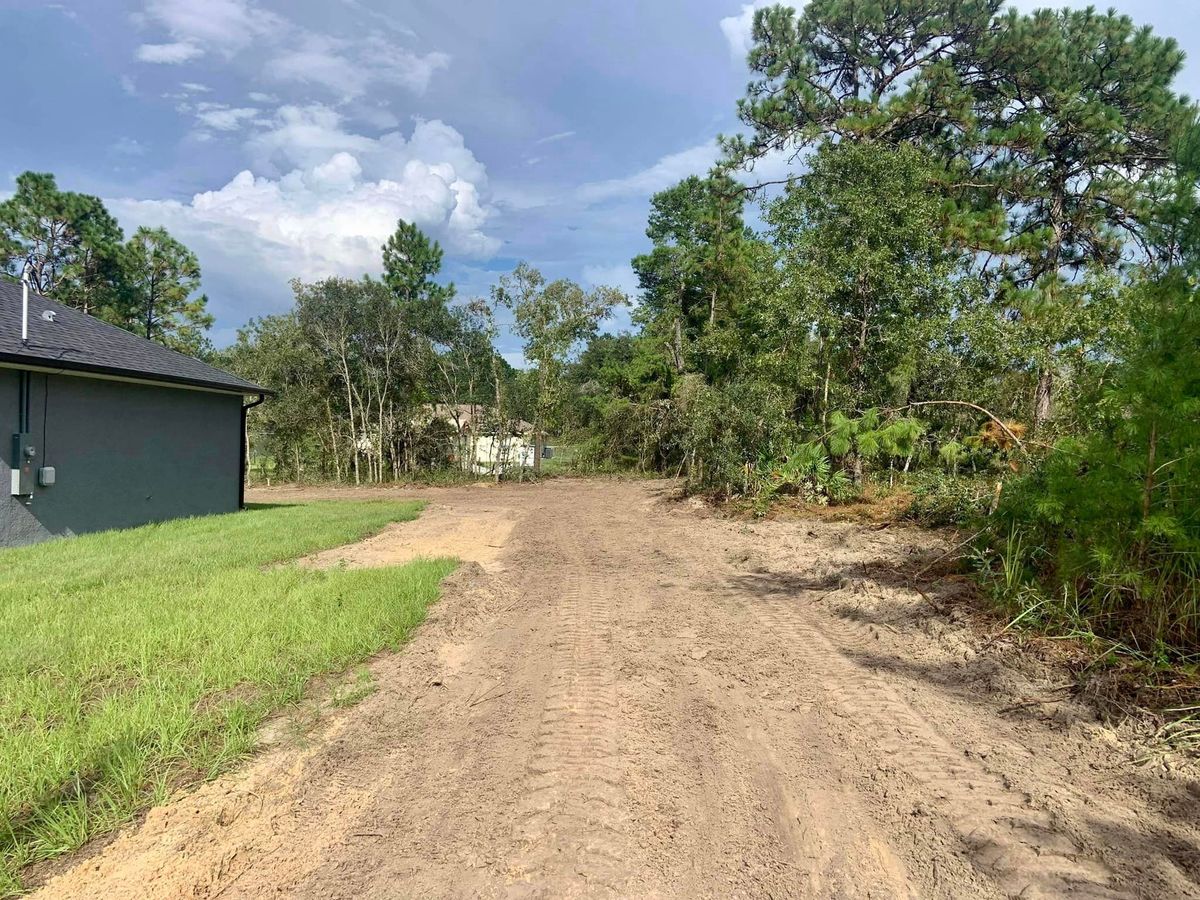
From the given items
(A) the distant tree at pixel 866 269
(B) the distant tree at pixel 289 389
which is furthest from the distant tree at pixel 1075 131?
(B) the distant tree at pixel 289 389

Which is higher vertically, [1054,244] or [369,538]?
[1054,244]

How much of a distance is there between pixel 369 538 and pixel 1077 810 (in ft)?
29.2

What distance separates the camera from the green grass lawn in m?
2.54

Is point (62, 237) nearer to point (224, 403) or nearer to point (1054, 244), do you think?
point (224, 403)

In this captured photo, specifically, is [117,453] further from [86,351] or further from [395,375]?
[395,375]

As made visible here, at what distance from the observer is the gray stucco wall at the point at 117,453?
8781 millimetres

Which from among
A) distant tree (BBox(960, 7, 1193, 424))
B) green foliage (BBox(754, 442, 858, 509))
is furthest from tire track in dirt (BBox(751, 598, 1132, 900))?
distant tree (BBox(960, 7, 1193, 424))

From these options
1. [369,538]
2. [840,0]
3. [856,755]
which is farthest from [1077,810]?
[840,0]

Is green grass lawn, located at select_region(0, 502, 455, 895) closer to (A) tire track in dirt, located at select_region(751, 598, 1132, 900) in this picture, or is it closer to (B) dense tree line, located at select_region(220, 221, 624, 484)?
(A) tire track in dirt, located at select_region(751, 598, 1132, 900)

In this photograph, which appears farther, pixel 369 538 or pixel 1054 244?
pixel 1054 244

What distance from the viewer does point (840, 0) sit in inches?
591

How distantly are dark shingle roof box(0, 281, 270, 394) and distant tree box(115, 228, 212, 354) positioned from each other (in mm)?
17692

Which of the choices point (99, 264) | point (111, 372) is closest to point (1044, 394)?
point (111, 372)

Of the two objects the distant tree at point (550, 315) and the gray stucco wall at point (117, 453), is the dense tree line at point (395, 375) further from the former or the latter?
the gray stucco wall at point (117, 453)
